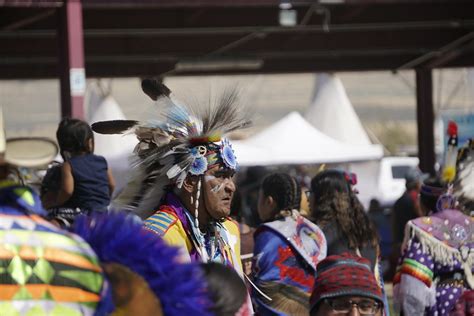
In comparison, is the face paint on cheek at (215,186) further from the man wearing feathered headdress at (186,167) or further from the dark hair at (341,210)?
the dark hair at (341,210)

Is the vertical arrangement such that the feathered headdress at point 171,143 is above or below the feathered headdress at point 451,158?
above

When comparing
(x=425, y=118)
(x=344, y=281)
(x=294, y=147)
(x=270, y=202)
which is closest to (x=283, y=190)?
(x=270, y=202)

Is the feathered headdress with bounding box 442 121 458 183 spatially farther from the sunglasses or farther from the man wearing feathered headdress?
the sunglasses

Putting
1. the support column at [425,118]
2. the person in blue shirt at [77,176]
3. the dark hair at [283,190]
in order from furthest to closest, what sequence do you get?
1. the support column at [425,118]
2. the dark hair at [283,190]
3. the person in blue shirt at [77,176]

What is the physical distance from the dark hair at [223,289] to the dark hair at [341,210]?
3907mm

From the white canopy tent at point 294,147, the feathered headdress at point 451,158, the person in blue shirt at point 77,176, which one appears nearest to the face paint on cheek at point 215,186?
the person in blue shirt at point 77,176

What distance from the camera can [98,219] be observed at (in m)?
2.16

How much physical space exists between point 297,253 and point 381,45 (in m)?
10.4

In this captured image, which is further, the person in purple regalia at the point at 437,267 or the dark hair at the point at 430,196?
the dark hair at the point at 430,196

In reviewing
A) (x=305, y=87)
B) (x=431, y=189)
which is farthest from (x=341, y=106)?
(x=305, y=87)

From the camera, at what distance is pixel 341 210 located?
21.6 ft

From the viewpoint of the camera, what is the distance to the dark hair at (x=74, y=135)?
6.23 metres

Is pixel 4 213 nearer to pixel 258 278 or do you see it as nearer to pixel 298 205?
pixel 258 278

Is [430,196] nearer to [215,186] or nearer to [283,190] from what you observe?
[283,190]
